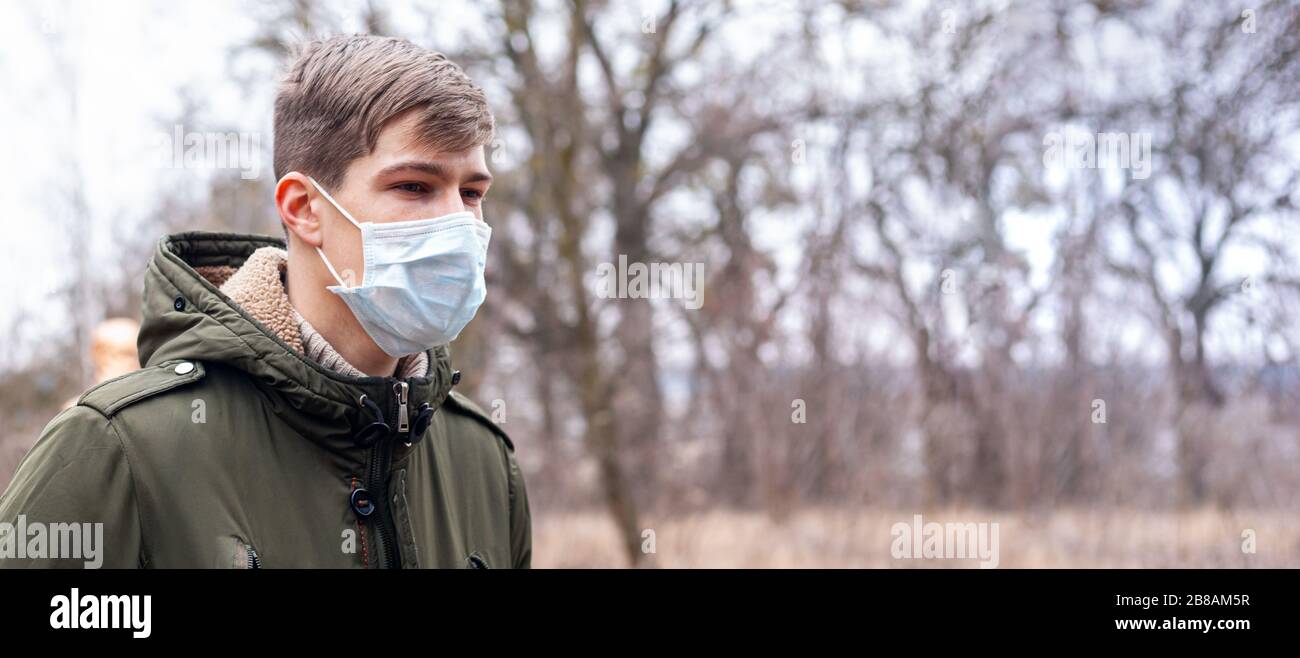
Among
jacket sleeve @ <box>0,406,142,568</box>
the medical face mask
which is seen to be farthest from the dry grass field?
jacket sleeve @ <box>0,406,142,568</box>

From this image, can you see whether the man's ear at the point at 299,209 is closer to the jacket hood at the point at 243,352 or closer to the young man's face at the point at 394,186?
the young man's face at the point at 394,186

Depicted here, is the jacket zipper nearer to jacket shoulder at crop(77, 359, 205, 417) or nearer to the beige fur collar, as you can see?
the beige fur collar

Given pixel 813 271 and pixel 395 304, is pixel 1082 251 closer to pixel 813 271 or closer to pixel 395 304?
pixel 813 271

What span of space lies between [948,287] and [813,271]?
132cm

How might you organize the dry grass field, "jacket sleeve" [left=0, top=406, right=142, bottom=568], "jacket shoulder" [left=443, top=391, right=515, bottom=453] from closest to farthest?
1. "jacket sleeve" [left=0, top=406, right=142, bottom=568]
2. "jacket shoulder" [left=443, top=391, right=515, bottom=453]
3. the dry grass field

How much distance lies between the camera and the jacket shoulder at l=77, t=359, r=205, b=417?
Answer: 1.84m

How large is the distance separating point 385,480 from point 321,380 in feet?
0.78

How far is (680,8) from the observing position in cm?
1207

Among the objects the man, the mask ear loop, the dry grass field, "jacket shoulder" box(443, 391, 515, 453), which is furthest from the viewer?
the dry grass field

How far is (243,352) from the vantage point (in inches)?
78.2

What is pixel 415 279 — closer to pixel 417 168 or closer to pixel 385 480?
pixel 417 168

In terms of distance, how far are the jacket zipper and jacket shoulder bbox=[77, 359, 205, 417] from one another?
0.35 m

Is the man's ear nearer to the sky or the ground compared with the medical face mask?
nearer to the sky

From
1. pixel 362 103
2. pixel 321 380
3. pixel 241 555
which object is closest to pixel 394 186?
pixel 362 103
